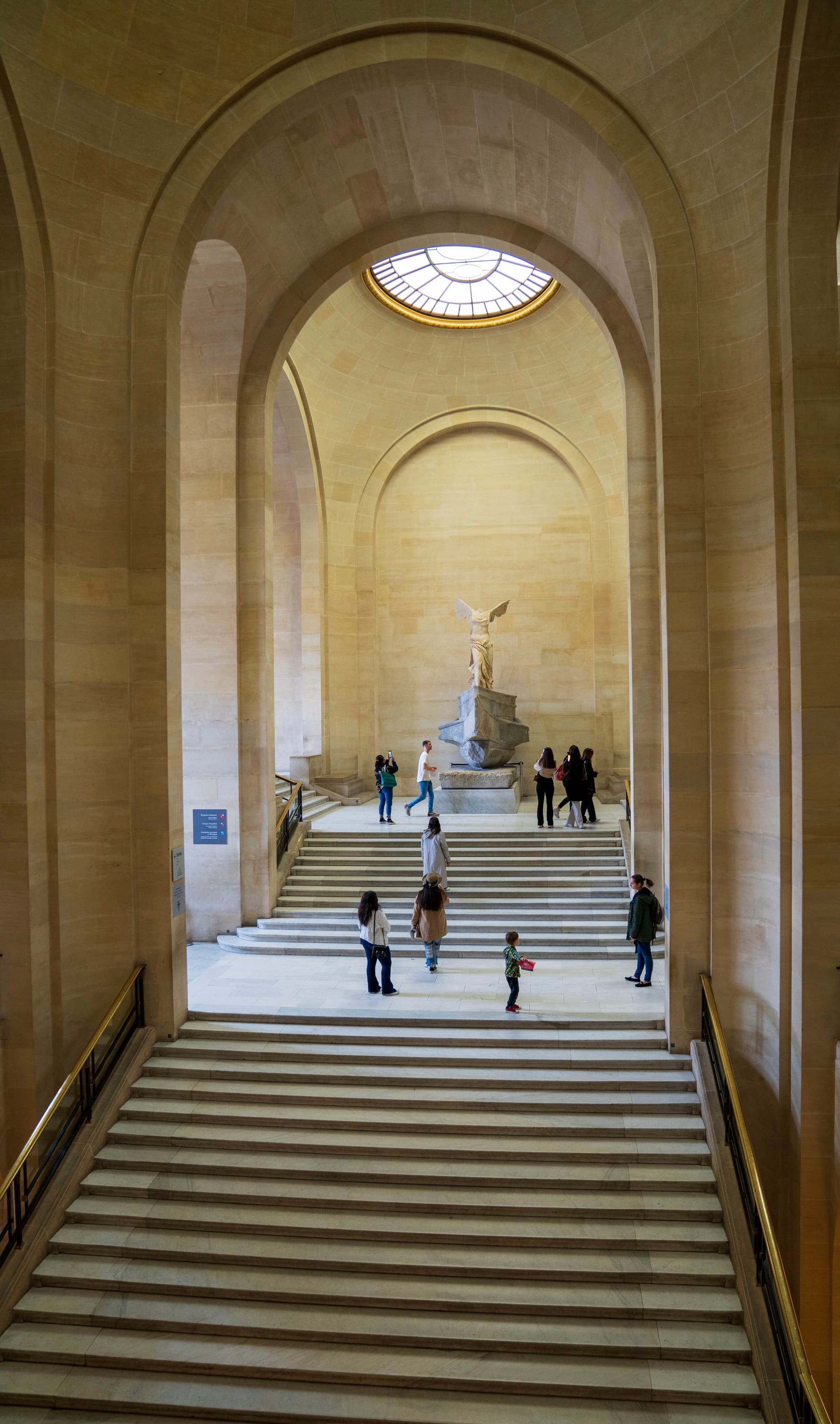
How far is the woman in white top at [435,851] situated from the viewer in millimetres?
11297

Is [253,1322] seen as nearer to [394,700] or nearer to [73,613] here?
[73,613]

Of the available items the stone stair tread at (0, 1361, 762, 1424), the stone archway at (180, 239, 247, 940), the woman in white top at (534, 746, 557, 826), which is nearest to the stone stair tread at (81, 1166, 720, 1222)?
the stone stair tread at (0, 1361, 762, 1424)

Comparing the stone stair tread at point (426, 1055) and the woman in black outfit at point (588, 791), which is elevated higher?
the woman in black outfit at point (588, 791)

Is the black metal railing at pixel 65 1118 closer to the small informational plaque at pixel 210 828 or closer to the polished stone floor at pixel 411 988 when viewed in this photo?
the polished stone floor at pixel 411 988

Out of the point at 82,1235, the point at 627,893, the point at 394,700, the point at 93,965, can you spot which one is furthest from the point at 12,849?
the point at 394,700

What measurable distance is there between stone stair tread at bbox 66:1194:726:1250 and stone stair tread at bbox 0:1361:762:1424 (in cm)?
107

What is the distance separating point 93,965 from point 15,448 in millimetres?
5059

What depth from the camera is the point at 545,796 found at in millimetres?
15016

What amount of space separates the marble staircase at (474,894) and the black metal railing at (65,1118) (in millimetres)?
3275

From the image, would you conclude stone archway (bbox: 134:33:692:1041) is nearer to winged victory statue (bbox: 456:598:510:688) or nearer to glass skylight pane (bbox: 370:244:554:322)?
glass skylight pane (bbox: 370:244:554:322)

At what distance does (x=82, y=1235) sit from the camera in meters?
7.19

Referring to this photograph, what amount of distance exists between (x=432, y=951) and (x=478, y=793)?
643 cm

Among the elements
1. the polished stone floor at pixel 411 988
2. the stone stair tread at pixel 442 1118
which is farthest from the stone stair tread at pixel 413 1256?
the polished stone floor at pixel 411 988

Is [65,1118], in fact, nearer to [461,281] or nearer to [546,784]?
[546,784]
